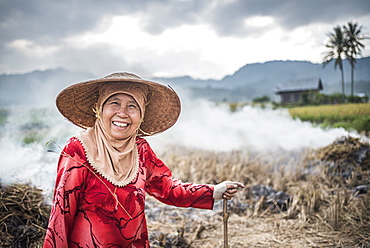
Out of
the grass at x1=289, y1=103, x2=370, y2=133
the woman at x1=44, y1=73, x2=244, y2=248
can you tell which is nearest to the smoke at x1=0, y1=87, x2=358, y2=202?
the grass at x1=289, y1=103, x2=370, y2=133

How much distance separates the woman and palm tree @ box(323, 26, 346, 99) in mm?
5841

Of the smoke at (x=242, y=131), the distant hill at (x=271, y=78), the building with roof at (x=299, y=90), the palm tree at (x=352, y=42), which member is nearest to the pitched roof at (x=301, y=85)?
the building with roof at (x=299, y=90)

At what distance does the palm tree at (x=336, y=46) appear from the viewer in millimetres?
6359

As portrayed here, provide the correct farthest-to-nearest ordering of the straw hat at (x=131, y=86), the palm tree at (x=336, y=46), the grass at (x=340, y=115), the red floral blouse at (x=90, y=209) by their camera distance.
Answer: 1. the palm tree at (x=336, y=46)
2. the grass at (x=340, y=115)
3. the straw hat at (x=131, y=86)
4. the red floral blouse at (x=90, y=209)

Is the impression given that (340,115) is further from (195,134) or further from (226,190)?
(226,190)

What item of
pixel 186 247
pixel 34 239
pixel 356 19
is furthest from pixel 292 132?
pixel 34 239

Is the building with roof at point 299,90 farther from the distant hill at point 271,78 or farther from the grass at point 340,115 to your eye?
the grass at point 340,115

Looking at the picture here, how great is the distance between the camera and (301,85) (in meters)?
7.63

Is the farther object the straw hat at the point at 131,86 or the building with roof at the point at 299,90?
the building with roof at the point at 299,90

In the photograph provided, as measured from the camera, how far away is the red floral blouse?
1.47 metres

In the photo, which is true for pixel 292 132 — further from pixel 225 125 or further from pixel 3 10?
pixel 3 10

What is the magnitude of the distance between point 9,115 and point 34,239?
16.4 ft

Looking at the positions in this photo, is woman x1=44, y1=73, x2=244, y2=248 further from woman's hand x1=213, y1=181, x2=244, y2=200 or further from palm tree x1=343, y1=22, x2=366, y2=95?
palm tree x1=343, y1=22, x2=366, y2=95

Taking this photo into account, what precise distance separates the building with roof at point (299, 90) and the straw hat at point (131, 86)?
5.91 metres
